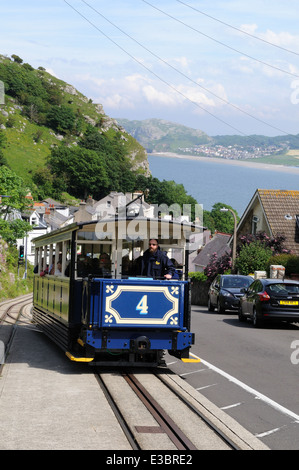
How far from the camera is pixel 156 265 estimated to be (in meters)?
13.1

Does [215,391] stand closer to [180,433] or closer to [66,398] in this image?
[66,398]

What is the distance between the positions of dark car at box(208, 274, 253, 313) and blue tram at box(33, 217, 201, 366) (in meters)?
14.0

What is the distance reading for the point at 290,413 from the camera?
9.58 m

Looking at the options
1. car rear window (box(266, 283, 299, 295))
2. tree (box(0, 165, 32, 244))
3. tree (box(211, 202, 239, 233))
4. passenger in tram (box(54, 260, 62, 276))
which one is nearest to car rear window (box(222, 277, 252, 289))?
car rear window (box(266, 283, 299, 295))

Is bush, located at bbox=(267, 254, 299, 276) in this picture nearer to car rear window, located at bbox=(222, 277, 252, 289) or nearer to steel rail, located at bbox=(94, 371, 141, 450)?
car rear window, located at bbox=(222, 277, 252, 289)

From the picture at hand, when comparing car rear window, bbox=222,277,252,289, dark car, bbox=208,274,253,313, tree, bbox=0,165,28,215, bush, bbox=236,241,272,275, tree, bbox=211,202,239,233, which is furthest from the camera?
tree, bbox=211,202,239,233

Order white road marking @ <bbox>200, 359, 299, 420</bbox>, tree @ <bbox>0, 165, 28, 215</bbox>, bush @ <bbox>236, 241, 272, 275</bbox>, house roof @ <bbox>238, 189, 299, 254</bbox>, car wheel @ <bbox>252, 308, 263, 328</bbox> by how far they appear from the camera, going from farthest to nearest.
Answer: tree @ <bbox>0, 165, 28, 215</bbox> < house roof @ <bbox>238, 189, 299, 254</bbox> < bush @ <bbox>236, 241, 272, 275</bbox> < car wheel @ <bbox>252, 308, 263, 328</bbox> < white road marking @ <bbox>200, 359, 299, 420</bbox>

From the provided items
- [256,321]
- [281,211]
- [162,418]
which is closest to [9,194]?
[281,211]

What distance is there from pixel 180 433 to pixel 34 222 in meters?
106

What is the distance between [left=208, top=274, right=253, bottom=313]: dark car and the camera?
2892cm

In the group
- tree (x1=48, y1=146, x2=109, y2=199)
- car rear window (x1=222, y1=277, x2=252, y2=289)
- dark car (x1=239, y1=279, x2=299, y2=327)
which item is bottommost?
dark car (x1=239, y1=279, x2=299, y2=327)

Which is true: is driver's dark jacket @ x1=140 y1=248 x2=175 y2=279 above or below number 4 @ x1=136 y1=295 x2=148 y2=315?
above

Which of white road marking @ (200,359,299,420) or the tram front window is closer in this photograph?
white road marking @ (200,359,299,420)
